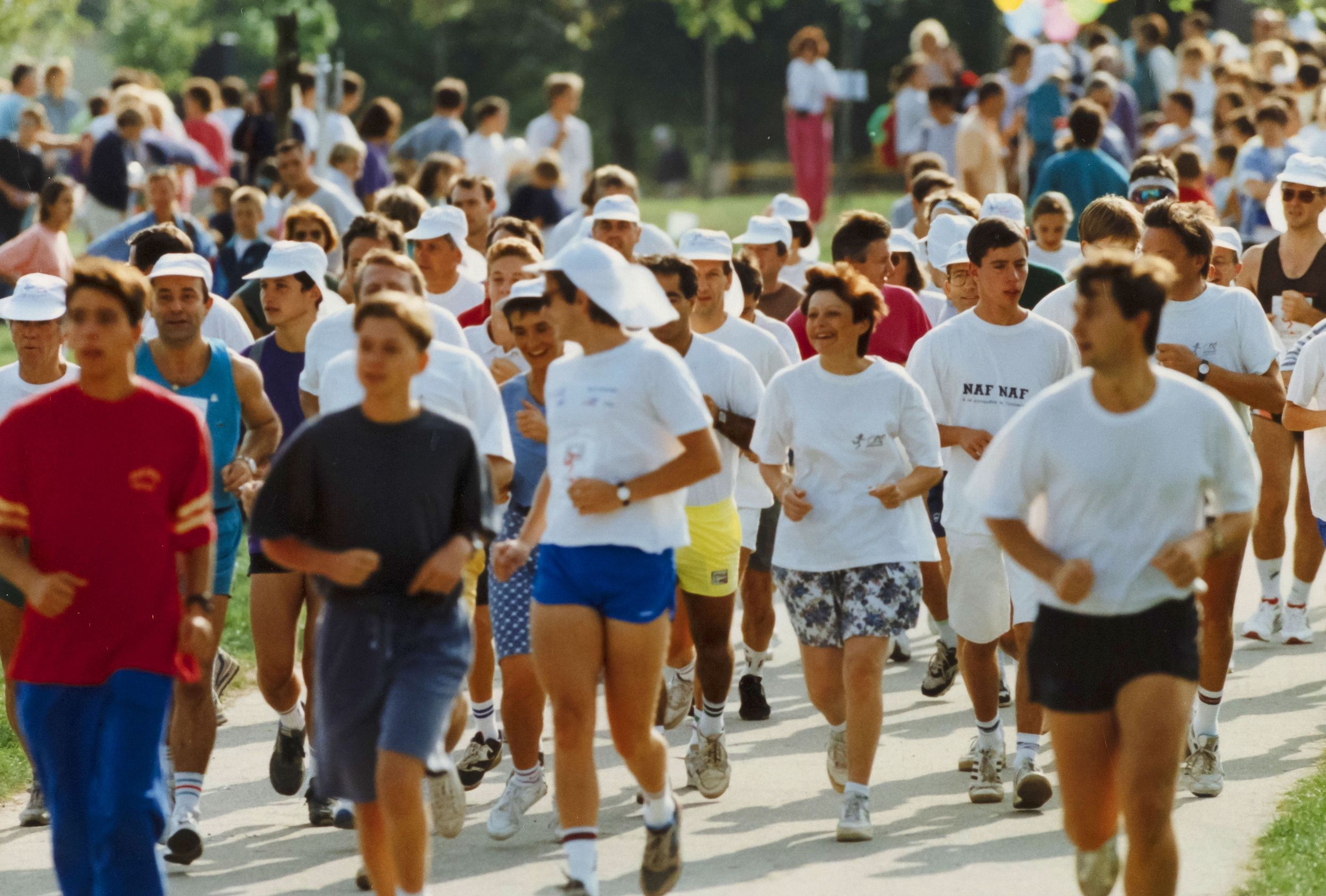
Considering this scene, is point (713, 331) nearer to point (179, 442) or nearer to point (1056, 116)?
point (179, 442)

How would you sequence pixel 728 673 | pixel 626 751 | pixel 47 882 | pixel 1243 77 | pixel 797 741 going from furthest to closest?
pixel 1243 77 < pixel 797 741 < pixel 728 673 < pixel 47 882 < pixel 626 751

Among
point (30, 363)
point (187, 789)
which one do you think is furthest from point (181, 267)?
point (187, 789)

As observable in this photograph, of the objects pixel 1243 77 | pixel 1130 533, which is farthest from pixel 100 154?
pixel 1130 533

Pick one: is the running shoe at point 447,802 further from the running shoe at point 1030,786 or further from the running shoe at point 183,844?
A: the running shoe at point 1030,786

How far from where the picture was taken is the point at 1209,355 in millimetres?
→ 8117

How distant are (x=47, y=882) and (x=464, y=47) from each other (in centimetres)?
4512

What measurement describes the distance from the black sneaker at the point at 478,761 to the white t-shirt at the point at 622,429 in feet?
6.91

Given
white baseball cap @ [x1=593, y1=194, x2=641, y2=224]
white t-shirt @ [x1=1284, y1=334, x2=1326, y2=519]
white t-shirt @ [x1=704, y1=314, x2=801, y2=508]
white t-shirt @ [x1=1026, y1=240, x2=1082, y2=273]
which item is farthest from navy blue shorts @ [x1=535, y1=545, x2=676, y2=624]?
white t-shirt @ [x1=1026, y1=240, x2=1082, y2=273]

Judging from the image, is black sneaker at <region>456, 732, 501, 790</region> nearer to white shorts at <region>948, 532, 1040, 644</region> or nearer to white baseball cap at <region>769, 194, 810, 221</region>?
white shorts at <region>948, 532, 1040, 644</region>

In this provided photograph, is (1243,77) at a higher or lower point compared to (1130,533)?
higher

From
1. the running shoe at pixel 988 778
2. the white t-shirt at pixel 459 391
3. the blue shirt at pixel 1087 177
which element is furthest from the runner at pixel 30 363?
the blue shirt at pixel 1087 177

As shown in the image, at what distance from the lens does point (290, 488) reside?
19.3 feet

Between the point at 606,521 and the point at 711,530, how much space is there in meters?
1.70

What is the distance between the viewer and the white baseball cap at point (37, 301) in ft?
25.5
